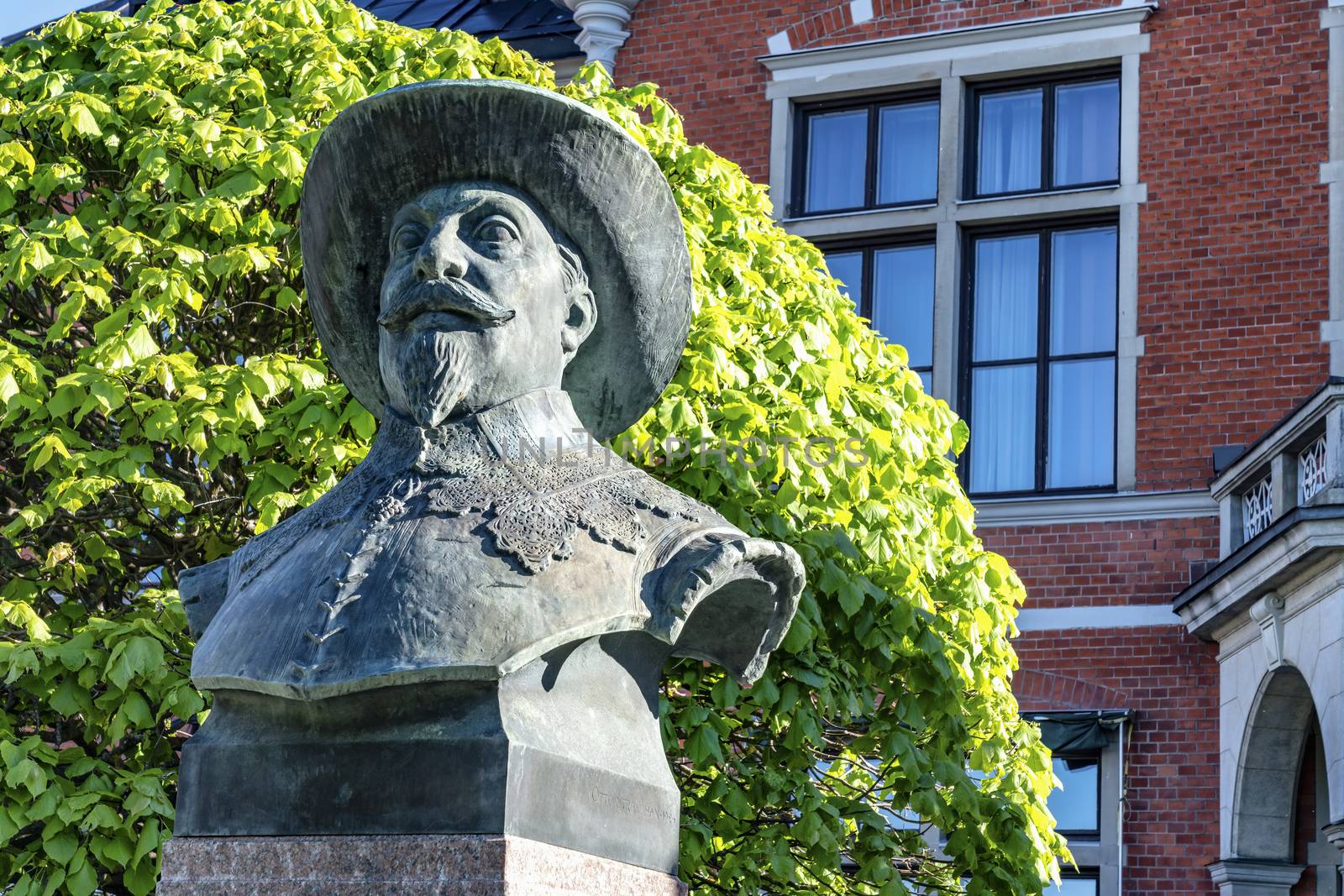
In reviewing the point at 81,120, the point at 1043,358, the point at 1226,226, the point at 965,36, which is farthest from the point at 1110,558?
the point at 81,120

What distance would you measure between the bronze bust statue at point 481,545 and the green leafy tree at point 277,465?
2.34 meters

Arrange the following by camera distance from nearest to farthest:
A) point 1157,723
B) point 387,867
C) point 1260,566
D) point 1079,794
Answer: point 387,867, point 1260,566, point 1157,723, point 1079,794

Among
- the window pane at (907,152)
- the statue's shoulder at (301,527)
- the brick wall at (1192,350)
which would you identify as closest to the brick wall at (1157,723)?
the brick wall at (1192,350)

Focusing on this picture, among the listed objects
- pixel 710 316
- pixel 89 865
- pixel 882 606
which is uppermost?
pixel 710 316

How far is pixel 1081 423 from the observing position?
13641 mm

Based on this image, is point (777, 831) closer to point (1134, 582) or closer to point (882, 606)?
point (882, 606)

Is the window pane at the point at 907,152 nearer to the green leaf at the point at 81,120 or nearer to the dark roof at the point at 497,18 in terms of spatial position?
the dark roof at the point at 497,18

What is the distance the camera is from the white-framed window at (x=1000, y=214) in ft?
44.6

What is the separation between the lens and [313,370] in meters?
6.62

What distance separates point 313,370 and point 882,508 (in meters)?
2.07

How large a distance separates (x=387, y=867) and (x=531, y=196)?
133cm

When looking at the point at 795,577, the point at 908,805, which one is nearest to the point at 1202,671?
the point at 908,805

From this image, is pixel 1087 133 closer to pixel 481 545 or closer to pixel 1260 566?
pixel 1260 566

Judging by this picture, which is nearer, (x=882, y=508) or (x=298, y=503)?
(x=298, y=503)
